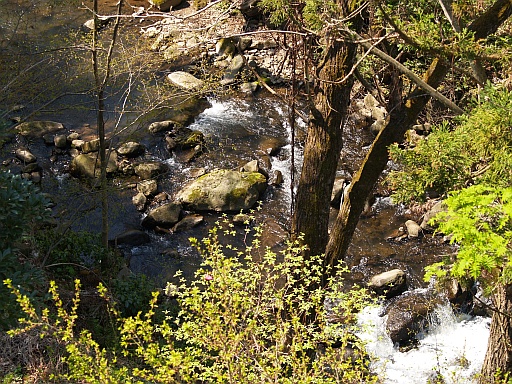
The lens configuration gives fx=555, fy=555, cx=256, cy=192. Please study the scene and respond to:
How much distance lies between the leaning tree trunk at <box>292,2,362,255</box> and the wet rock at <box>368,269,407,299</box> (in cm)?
241

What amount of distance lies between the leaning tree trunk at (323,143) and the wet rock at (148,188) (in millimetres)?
4549

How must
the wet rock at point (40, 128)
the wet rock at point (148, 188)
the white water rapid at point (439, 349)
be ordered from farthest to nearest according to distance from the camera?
the wet rock at point (40, 128) < the wet rock at point (148, 188) < the white water rapid at point (439, 349)

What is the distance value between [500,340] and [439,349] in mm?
1565

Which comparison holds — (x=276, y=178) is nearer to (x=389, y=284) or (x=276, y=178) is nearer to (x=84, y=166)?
(x=389, y=284)

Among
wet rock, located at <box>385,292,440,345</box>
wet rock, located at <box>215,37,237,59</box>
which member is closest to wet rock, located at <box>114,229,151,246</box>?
wet rock, located at <box>385,292,440,345</box>

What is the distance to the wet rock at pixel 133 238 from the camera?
9.03 metres

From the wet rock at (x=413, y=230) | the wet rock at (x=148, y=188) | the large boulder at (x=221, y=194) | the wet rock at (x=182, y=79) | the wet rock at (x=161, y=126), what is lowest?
the wet rock at (x=148, y=188)

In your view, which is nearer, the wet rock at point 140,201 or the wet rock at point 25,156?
the wet rock at point 140,201

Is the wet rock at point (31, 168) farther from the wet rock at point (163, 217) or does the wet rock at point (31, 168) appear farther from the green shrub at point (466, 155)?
the green shrub at point (466, 155)

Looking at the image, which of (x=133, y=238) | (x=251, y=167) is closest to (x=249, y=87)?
(x=251, y=167)

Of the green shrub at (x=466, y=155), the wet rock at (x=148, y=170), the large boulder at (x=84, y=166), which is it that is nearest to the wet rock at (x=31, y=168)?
the large boulder at (x=84, y=166)

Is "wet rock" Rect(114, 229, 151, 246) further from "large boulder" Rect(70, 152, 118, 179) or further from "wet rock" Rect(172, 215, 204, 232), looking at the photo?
"large boulder" Rect(70, 152, 118, 179)

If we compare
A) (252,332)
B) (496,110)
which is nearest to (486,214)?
(496,110)

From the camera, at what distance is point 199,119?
12055mm
